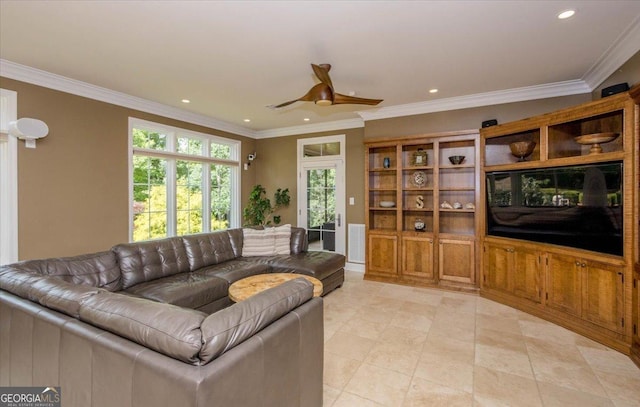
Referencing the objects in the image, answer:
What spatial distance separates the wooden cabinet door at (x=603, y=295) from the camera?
106 inches

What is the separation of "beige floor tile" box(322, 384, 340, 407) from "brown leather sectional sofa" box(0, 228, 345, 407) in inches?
11.5

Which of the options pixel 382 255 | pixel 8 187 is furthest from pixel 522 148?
pixel 8 187

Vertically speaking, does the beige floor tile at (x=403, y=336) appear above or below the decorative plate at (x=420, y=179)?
below

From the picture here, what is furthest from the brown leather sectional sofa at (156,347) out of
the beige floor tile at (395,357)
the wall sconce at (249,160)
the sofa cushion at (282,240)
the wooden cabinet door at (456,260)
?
the wall sconce at (249,160)

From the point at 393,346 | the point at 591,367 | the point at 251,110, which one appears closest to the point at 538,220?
the point at 591,367

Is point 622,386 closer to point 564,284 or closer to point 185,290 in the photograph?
point 564,284

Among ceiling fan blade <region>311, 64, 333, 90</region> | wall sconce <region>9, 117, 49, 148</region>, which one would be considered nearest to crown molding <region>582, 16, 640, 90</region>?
ceiling fan blade <region>311, 64, 333, 90</region>

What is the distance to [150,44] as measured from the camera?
2.80 meters

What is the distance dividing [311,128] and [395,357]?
177 inches

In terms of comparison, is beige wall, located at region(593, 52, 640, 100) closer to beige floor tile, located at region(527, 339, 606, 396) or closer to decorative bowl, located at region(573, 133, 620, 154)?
decorative bowl, located at region(573, 133, 620, 154)

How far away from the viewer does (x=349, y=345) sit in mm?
2779

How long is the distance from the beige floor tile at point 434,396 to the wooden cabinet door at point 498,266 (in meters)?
2.20

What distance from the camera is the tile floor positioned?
2.08 meters

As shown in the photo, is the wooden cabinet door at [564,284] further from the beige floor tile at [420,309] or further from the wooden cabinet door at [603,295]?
the beige floor tile at [420,309]
